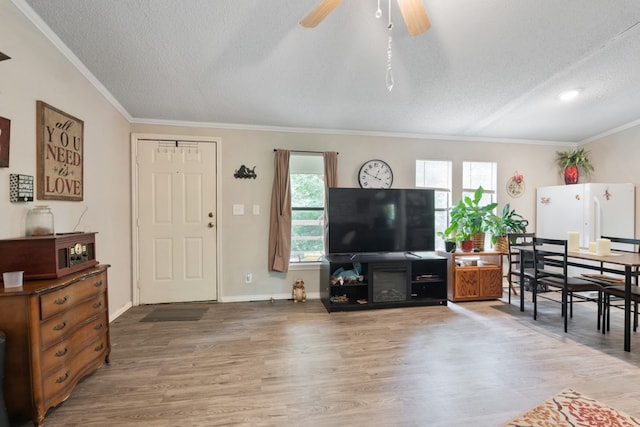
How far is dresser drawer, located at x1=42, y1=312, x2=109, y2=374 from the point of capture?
5.54 ft

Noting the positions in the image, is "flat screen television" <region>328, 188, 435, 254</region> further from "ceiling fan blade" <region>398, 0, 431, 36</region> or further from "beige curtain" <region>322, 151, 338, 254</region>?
"ceiling fan blade" <region>398, 0, 431, 36</region>

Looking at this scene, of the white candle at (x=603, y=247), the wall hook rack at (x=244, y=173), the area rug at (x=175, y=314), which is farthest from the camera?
the wall hook rack at (x=244, y=173)

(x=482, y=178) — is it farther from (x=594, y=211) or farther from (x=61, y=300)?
(x=61, y=300)

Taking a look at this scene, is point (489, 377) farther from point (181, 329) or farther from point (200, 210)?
point (200, 210)

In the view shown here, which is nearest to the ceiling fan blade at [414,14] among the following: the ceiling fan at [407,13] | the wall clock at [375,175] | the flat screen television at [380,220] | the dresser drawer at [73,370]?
the ceiling fan at [407,13]

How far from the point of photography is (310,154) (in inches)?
162

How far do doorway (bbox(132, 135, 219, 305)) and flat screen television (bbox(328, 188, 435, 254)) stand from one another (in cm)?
169

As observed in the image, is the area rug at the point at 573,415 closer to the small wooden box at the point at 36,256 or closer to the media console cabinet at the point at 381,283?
the media console cabinet at the point at 381,283

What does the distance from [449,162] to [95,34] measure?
457cm

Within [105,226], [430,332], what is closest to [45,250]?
[105,226]

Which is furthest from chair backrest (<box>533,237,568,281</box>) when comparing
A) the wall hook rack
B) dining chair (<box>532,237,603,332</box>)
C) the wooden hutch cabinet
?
the wall hook rack

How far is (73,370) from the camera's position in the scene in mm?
1906

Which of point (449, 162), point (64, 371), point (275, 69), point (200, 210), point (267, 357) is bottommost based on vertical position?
point (267, 357)

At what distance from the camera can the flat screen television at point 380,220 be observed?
3723mm
